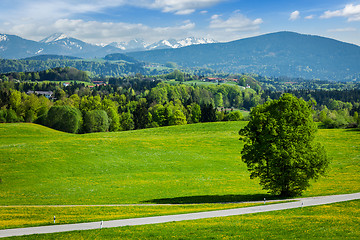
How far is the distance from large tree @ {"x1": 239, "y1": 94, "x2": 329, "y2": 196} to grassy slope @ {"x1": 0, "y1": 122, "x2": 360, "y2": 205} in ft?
13.0

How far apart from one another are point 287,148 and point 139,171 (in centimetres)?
2555

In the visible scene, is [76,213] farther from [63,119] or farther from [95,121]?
[95,121]

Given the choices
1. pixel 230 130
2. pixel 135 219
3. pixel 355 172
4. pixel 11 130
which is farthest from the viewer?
pixel 230 130

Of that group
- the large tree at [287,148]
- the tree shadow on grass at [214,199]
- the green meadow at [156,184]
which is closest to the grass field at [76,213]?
the green meadow at [156,184]

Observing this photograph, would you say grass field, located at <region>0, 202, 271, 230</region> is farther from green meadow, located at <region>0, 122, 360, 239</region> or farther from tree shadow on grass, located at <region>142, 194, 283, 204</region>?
tree shadow on grass, located at <region>142, 194, 283, 204</region>

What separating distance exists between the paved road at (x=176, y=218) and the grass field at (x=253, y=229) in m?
1.32

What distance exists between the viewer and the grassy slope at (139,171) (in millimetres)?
36125

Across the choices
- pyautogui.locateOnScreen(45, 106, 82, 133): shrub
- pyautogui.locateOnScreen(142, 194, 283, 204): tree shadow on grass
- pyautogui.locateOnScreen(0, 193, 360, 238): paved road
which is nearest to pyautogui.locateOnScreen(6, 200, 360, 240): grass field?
pyautogui.locateOnScreen(0, 193, 360, 238): paved road

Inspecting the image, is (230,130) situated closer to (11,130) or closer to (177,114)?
(177,114)

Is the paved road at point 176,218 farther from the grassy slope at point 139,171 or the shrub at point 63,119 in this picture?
the shrub at point 63,119

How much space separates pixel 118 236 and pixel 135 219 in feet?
15.5

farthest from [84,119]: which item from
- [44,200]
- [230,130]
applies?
[44,200]

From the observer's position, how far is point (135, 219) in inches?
948

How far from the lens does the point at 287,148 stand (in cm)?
3294
